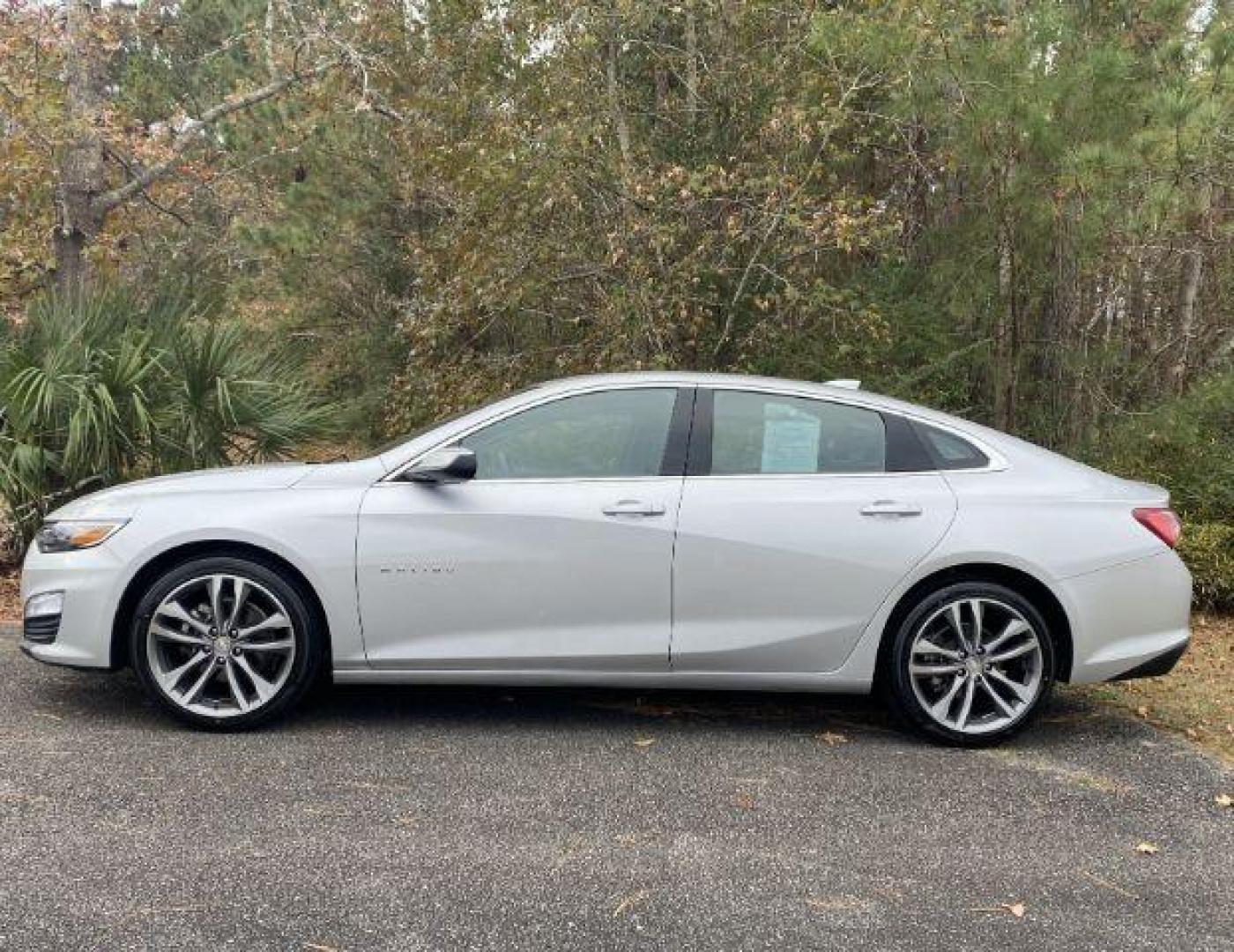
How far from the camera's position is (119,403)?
704 cm

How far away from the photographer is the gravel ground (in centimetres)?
328

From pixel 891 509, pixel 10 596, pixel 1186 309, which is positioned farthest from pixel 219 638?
pixel 1186 309

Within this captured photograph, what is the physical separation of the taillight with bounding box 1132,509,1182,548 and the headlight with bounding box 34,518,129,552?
14.0 feet

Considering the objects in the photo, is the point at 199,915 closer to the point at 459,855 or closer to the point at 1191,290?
the point at 459,855

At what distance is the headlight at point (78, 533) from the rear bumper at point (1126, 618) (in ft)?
13.0

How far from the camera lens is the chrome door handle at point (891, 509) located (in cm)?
478

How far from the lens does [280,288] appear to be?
16016 millimetres

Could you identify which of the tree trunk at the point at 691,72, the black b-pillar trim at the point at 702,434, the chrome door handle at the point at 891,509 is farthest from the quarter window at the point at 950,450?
the tree trunk at the point at 691,72

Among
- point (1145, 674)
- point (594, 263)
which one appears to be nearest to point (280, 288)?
point (594, 263)

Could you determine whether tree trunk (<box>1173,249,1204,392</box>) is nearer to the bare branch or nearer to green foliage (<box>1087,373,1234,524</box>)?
green foliage (<box>1087,373,1234,524</box>)

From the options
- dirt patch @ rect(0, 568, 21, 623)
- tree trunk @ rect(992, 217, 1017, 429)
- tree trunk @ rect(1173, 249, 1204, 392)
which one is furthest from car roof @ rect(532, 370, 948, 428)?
tree trunk @ rect(1173, 249, 1204, 392)

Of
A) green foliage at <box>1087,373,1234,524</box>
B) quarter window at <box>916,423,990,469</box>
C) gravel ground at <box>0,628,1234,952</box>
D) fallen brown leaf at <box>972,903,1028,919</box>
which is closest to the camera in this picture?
gravel ground at <box>0,628,1234,952</box>

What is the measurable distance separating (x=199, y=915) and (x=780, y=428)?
296 cm

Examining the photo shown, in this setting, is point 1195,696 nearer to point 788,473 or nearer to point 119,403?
point 788,473
